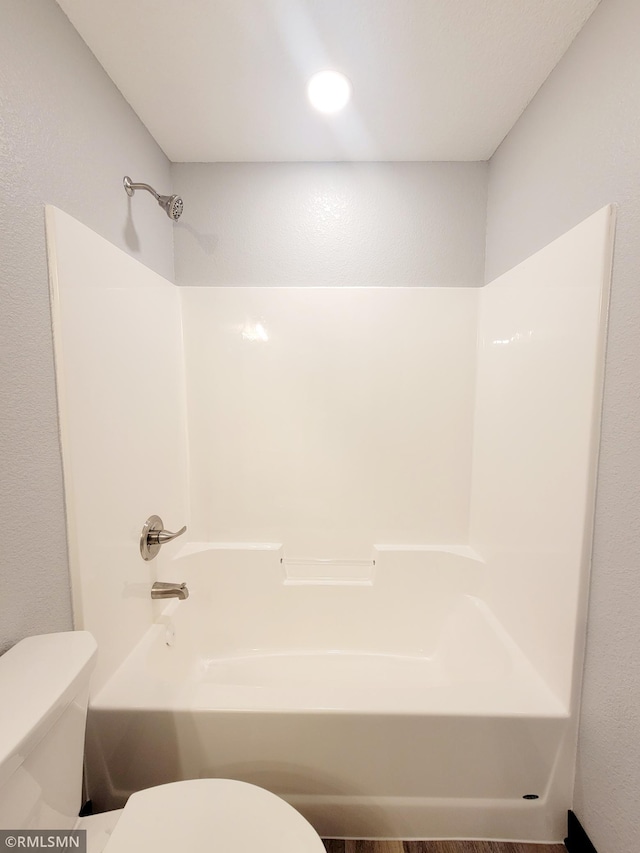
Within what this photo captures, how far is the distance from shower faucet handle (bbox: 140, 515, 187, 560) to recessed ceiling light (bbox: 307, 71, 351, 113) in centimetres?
155

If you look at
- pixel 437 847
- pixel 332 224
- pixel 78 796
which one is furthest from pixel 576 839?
pixel 332 224

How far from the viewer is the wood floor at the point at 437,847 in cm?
107

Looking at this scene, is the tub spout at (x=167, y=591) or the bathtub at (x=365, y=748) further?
the tub spout at (x=167, y=591)

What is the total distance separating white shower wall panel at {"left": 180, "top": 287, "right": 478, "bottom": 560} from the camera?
1.75m

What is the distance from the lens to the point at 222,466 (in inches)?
72.1

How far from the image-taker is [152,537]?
1.40 m

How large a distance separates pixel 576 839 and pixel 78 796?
130cm

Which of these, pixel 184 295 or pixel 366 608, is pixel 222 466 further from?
pixel 366 608

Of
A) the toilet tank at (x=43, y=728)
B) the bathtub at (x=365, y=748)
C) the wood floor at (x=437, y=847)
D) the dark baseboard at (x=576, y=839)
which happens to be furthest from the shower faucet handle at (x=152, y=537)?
the dark baseboard at (x=576, y=839)

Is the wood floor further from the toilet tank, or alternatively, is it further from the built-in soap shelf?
the built-in soap shelf

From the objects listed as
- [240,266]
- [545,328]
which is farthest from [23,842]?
[240,266]

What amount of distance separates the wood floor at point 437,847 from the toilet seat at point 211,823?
0.50m

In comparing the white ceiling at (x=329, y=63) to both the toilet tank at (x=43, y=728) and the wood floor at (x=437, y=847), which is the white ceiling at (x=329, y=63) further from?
the wood floor at (x=437, y=847)

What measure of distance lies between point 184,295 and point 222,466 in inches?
32.8
